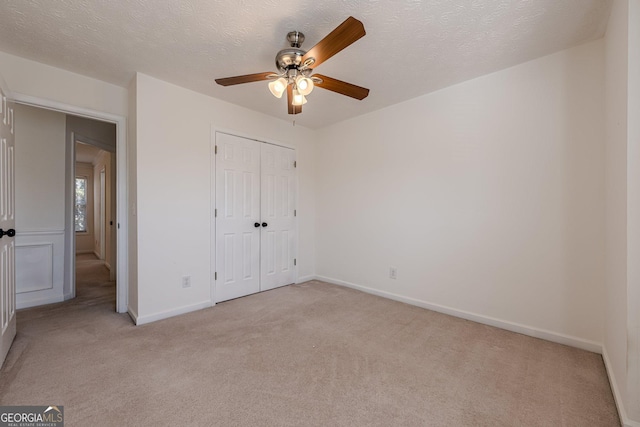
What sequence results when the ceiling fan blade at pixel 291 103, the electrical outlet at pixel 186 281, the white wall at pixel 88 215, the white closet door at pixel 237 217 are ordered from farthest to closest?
the white wall at pixel 88 215 → the white closet door at pixel 237 217 → the electrical outlet at pixel 186 281 → the ceiling fan blade at pixel 291 103

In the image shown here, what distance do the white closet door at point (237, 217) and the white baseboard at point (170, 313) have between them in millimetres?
192

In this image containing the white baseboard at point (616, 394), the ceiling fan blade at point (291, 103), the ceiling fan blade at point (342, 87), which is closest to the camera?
the white baseboard at point (616, 394)

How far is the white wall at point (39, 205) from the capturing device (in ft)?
10.1

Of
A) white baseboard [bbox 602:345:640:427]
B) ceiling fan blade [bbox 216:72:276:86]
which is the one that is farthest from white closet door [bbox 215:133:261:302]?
white baseboard [bbox 602:345:640:427]

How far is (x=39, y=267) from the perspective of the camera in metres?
3.17

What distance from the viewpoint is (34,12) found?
1794mm

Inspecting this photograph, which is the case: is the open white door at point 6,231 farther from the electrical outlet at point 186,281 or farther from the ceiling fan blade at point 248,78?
the ceiling fan blade at point 248,78

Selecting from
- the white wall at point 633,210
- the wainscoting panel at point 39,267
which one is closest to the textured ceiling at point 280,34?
the white wall at point 633,210

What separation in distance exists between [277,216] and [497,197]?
2.62 metres

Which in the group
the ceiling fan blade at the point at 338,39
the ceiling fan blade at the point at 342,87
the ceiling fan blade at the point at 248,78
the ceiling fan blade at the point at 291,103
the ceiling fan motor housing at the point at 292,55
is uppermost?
the ceiling fan motor housing at the point at 292,55

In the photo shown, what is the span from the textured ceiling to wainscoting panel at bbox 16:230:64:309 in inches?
80.0

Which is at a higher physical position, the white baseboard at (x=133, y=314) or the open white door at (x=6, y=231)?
the open white door at (x=6, y=231)

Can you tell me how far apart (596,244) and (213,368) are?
299 centimetres

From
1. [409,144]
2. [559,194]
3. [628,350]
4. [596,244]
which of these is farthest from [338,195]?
[628,350]
